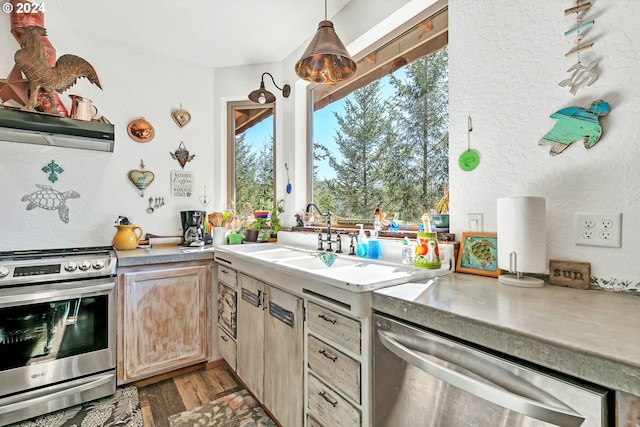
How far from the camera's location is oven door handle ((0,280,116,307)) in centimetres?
157

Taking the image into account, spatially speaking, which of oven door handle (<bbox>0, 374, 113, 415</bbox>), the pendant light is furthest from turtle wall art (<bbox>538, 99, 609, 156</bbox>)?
oven door handle (<bbox>0, 374, 113, 415</bbox>)

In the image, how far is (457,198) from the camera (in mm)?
1420

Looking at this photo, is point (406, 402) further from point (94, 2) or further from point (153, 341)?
point (94, 2)

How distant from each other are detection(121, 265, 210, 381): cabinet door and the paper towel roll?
6.50ft

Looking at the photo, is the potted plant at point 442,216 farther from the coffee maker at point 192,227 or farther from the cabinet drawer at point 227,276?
the coffee maker at point 192,227

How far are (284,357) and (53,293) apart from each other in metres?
1.38

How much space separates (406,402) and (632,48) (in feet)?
4.46

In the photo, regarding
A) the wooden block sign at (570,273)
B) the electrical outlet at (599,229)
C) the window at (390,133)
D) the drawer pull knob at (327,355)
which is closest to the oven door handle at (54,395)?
the drawer pull knob at (327,355)

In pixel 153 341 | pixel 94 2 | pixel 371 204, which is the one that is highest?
pixel 94 2

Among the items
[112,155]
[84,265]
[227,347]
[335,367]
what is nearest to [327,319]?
[335,367]

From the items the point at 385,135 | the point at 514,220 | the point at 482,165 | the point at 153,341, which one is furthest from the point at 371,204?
the point at 153,341

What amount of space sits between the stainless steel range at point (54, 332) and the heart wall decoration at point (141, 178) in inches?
32.1

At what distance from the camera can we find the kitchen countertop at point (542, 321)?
55 centimetres

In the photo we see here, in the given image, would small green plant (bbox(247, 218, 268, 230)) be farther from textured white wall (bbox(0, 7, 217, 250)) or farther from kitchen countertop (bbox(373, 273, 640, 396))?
kitchen countertop (bbox(373, 273, 640, 396))
